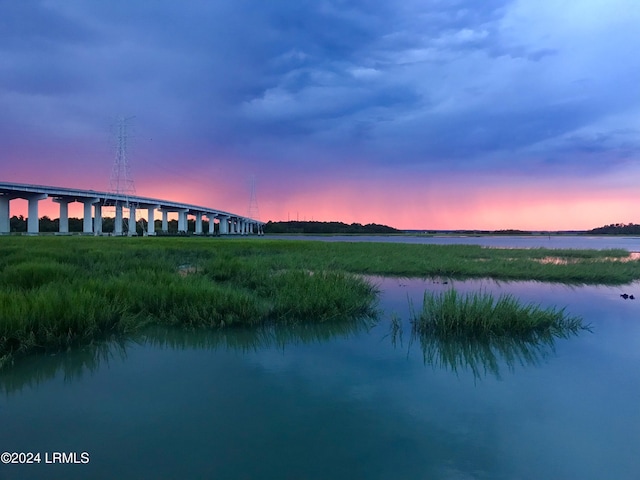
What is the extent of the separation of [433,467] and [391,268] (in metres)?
14.6

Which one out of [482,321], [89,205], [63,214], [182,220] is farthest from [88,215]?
[482,321]

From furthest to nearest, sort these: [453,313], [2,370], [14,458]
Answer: [453,313] → [2,370] → [14,458]

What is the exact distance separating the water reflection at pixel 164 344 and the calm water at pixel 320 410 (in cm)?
3

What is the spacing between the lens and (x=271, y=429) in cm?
399

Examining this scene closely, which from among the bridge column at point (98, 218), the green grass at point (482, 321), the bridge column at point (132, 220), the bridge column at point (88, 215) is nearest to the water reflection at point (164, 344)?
the green grass at point (482, 321)

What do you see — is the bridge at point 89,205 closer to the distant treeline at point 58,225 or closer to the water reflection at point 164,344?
the distant treeline at point 58,225

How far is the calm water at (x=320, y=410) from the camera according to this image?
11.5ft

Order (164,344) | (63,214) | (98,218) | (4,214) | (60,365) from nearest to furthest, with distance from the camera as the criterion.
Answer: (60,365) → (164,344) → (4,214) → (63,214) → (98,218)

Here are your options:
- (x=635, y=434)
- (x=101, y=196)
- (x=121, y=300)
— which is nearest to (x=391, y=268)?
(x=121, y=300)

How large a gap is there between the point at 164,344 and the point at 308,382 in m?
2.98

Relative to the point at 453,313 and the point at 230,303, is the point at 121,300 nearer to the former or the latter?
the point at 230,303

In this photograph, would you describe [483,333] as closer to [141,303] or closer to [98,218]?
[141,303]

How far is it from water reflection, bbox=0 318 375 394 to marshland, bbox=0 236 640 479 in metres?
0.03

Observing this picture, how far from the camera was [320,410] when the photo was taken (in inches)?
175
